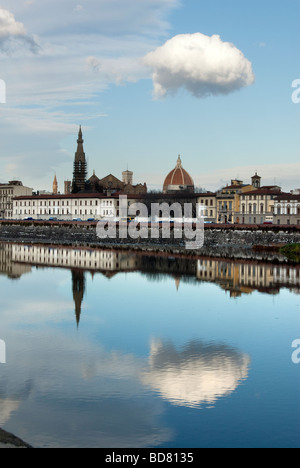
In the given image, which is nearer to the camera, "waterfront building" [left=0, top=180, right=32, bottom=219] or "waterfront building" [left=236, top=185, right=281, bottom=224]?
"waterfront building" [left=236, top=185, right=281, bottom=224]

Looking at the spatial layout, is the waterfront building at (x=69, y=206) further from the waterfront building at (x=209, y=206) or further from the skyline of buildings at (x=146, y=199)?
the waterfront building at (x=209, y=206)

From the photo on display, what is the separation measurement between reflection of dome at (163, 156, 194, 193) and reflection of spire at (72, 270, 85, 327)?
84.4 m

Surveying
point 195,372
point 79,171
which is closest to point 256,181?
point 79,171

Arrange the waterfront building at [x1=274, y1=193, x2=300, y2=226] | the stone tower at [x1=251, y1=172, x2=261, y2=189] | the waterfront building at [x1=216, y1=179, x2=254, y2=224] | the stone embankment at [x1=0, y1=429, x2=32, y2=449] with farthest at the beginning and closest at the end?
the stone tower at [x1=251, y1=172, x2=261, y2=189] < the waterfront building at [x1=216, y1=179, x2=254, y2=224] < the waterfront building at [x1=274, y1=193, x2=300, y2=226] < the stone embankment at [x1=0, y1=429, x2=32, y2=449]

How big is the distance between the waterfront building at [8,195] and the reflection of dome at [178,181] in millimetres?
44202

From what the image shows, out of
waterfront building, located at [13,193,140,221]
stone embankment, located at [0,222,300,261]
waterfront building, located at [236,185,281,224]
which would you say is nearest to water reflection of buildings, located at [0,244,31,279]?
stone embankment, located at [0,222,300,261]

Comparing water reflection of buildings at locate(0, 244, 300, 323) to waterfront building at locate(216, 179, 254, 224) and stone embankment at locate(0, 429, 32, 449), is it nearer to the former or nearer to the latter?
stone embankment at locate(0, 429, 32, 449)

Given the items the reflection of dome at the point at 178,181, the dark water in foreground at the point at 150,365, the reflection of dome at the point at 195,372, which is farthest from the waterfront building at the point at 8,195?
the reflection of dome at the point at 195,372

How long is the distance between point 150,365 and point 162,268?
30.1 metres

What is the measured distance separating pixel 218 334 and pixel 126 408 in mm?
9391

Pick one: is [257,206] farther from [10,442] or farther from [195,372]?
[10,442]

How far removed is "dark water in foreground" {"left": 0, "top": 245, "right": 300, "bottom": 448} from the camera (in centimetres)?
1376

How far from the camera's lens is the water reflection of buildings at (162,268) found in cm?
3897

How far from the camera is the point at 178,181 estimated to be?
13012cm
